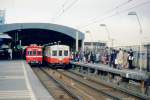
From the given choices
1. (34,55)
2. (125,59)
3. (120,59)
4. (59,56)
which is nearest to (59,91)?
(120,59)

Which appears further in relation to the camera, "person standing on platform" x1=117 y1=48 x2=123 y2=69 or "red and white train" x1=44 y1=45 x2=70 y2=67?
"red and white train" x1=44 y1=45 x2=70 y2=67

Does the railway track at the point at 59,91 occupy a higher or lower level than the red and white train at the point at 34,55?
lower

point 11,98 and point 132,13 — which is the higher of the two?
point 132,13

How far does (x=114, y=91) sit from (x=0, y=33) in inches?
1706

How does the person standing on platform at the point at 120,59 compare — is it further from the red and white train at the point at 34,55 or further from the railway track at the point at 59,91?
the red and white train at the point at 34,55

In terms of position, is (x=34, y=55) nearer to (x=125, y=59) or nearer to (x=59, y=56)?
(x=59, y=56)

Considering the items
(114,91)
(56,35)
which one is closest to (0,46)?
(56,35)

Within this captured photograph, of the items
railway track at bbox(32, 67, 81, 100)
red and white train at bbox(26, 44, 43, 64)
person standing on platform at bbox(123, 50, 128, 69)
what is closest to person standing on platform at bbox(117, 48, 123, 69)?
person standing on platform at bbox(123, 50, 128, 69)

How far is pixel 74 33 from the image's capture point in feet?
228

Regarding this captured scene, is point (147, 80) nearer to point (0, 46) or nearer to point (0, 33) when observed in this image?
point (0, 33)

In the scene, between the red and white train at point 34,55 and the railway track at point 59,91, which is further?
the red and white train at point 34,55

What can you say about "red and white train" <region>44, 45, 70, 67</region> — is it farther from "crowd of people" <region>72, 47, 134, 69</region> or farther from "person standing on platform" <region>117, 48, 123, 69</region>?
"person standing on platform" <region>117, 48, 123, 69</region>

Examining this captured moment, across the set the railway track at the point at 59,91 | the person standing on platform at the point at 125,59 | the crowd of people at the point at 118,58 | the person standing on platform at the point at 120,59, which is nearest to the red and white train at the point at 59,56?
the crowd of people at the point at 118,58

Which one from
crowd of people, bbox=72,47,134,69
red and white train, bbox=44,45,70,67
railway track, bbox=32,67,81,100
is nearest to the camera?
railway track, bbox=32,67,81,100
